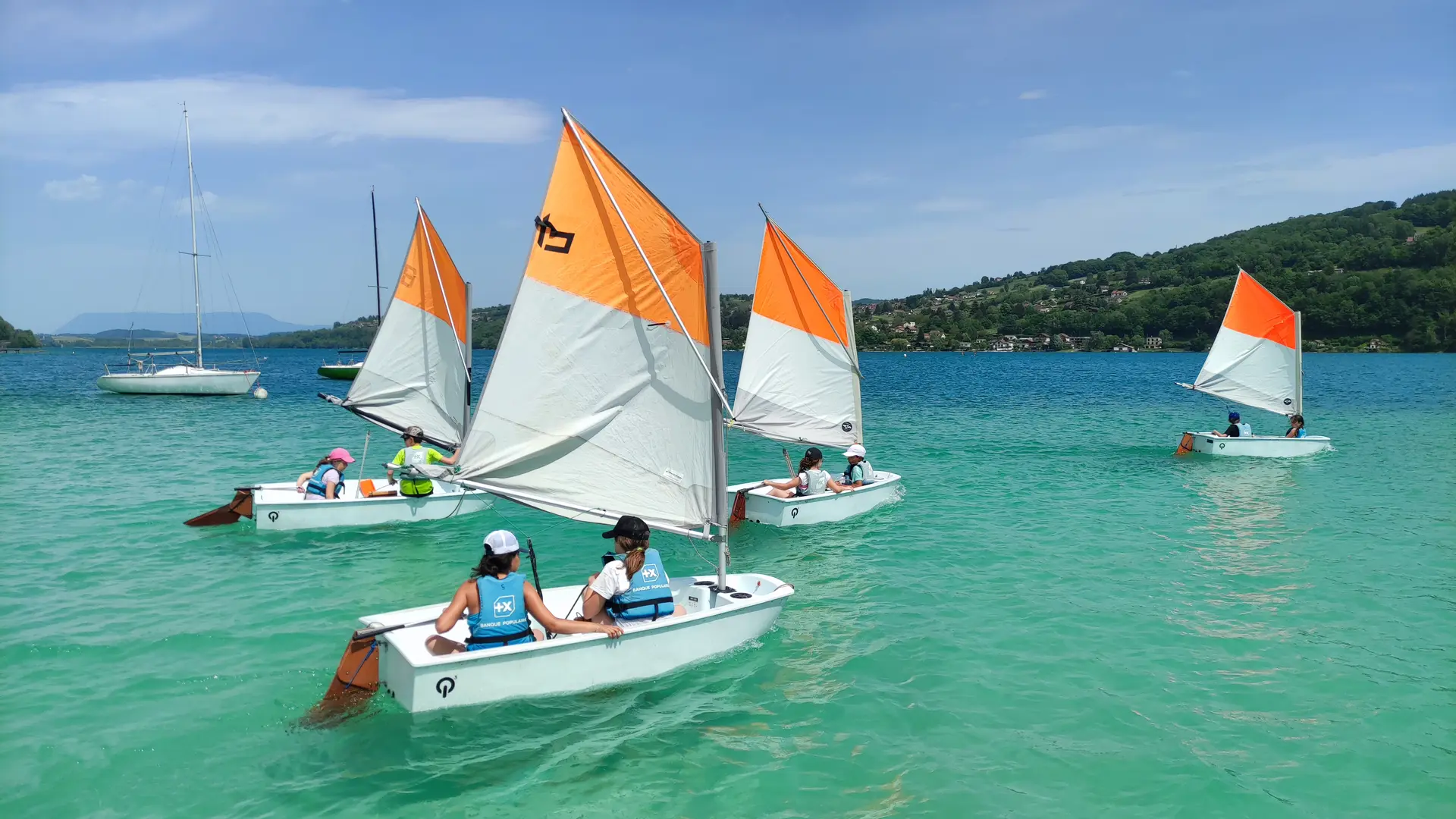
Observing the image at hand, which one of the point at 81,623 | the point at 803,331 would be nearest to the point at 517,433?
the point at 81,623

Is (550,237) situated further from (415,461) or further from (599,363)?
(415,461)

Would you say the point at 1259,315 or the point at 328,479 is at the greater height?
the point at 1259,315

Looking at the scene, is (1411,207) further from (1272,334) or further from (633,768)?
(633,768)

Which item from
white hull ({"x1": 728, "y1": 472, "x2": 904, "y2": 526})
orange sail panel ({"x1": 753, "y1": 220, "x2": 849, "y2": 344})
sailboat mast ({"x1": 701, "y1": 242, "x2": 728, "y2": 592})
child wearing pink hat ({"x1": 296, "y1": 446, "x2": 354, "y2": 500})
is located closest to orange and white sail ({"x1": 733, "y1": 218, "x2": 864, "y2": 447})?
orange sail panel ({"x1": 753, "y1": 220, "x2": 849, "y2": 344})

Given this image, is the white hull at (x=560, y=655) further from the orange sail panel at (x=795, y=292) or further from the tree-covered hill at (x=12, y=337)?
the tree-covered hill at (x=12, y=337)

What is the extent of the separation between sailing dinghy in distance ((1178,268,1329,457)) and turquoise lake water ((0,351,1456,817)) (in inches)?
231

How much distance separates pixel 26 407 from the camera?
1975 inches

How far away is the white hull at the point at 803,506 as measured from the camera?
17.8 m

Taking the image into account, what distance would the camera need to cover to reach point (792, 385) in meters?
21.8

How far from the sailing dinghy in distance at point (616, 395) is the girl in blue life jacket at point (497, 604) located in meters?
0.85

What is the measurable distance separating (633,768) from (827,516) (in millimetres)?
11007

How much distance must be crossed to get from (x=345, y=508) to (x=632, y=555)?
1041 centimetres

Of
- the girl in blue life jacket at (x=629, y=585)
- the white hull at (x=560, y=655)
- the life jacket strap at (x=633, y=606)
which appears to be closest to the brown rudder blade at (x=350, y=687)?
the white hull at (x=560, y=655)

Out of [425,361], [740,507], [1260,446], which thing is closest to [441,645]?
[740,507]
